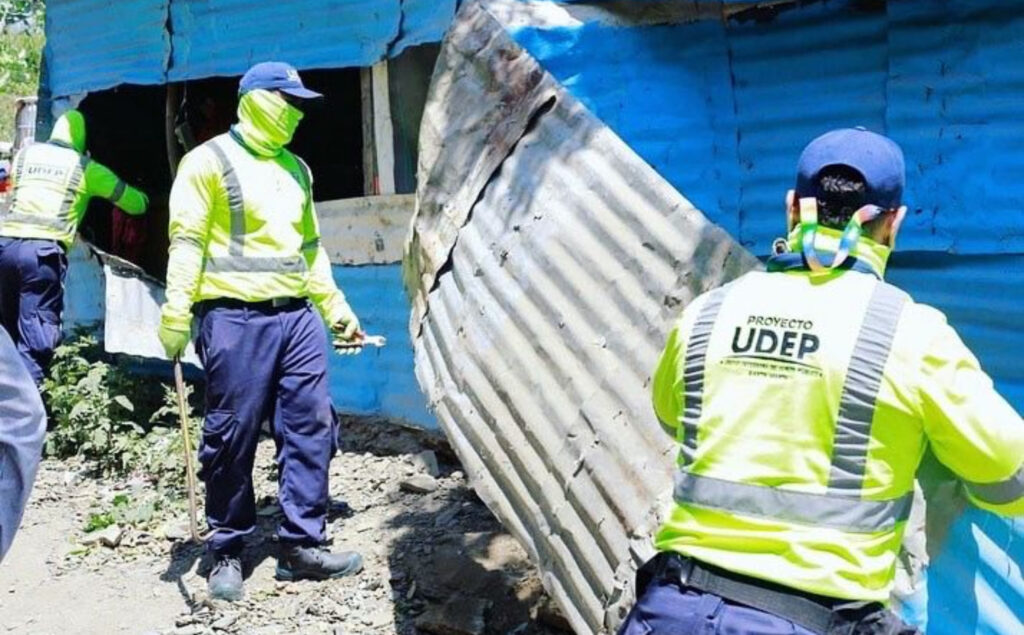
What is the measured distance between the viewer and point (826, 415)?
1884 millimetres

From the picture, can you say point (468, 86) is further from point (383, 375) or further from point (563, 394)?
point (383, 375)

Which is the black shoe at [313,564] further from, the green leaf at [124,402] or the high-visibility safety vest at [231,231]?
the green leaf at [124,402]

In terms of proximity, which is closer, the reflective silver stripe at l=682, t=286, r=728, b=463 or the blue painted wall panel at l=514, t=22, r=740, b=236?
the reflective silver stripe at l=682, t=286, r=728, b=463

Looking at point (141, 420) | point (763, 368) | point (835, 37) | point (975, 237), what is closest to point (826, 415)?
point (763, 368)

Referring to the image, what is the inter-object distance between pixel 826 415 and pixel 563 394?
52.0 inches

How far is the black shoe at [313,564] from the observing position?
445cm

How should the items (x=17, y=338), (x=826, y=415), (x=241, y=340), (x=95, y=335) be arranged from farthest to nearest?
(x=95, y=335) → (x=17, y=338) → (x=241, y=340) → (x=826, y=415)

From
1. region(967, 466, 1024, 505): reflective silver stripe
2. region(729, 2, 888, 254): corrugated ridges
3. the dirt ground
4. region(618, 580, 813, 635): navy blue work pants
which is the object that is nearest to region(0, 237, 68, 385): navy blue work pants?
the dirt ground

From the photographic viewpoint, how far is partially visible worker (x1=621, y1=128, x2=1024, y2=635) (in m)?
1.84

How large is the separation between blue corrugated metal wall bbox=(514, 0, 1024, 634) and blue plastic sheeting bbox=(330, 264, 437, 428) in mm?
2264

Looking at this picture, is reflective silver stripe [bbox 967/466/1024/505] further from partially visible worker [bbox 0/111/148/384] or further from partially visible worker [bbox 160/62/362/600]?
partially visible worker [bbox 0/111/148/384]

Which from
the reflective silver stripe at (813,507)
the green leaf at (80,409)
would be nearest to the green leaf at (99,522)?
the green leaf at (80,409)

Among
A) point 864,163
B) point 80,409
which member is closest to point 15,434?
point 864,163

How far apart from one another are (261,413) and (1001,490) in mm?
3093
